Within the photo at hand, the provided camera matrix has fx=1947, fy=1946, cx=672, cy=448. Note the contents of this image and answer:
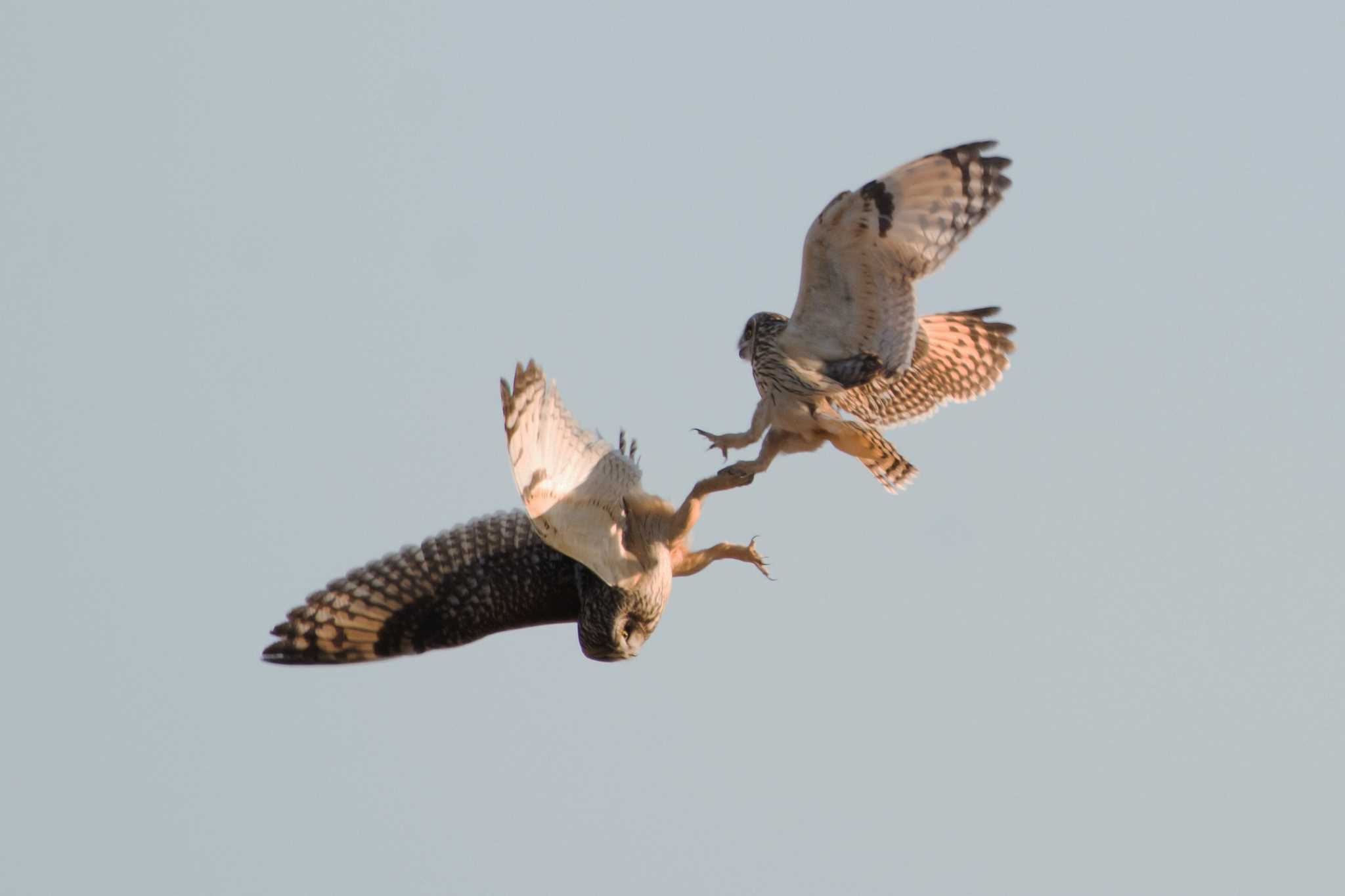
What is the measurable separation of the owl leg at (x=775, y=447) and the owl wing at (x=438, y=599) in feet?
5.05

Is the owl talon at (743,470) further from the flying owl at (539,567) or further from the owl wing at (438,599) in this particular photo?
the owl wing at (438,599)

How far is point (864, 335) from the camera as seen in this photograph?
12.4 metres

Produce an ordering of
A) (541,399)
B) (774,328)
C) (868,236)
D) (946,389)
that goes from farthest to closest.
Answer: (946,389) → (774,328) → (868,236) → (541,399)

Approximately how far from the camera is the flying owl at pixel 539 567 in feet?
37.4

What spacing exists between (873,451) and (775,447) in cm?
Result: 66

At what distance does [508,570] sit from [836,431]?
249cm

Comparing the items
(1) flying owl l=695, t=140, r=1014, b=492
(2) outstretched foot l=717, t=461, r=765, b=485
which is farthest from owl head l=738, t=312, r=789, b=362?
(2) outstretched foot l=717, t=461, r=765, b=485

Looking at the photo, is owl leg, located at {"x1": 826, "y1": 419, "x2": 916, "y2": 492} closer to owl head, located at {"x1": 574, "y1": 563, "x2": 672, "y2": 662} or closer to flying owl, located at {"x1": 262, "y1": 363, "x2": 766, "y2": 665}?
flying owl, located at {"x1": 262, "y1": 363, "x2": 766, "y2": 665}

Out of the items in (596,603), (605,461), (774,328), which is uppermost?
(774,328)

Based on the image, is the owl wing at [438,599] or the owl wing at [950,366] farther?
the owl wing at [950,366]

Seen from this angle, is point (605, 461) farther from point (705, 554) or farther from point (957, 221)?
point (957, 221)

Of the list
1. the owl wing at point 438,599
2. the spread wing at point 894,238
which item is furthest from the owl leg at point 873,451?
the owl wing at point 438,599

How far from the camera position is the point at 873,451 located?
41.8ft

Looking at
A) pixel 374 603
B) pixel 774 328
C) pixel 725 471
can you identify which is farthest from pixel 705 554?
pixel 374 603
